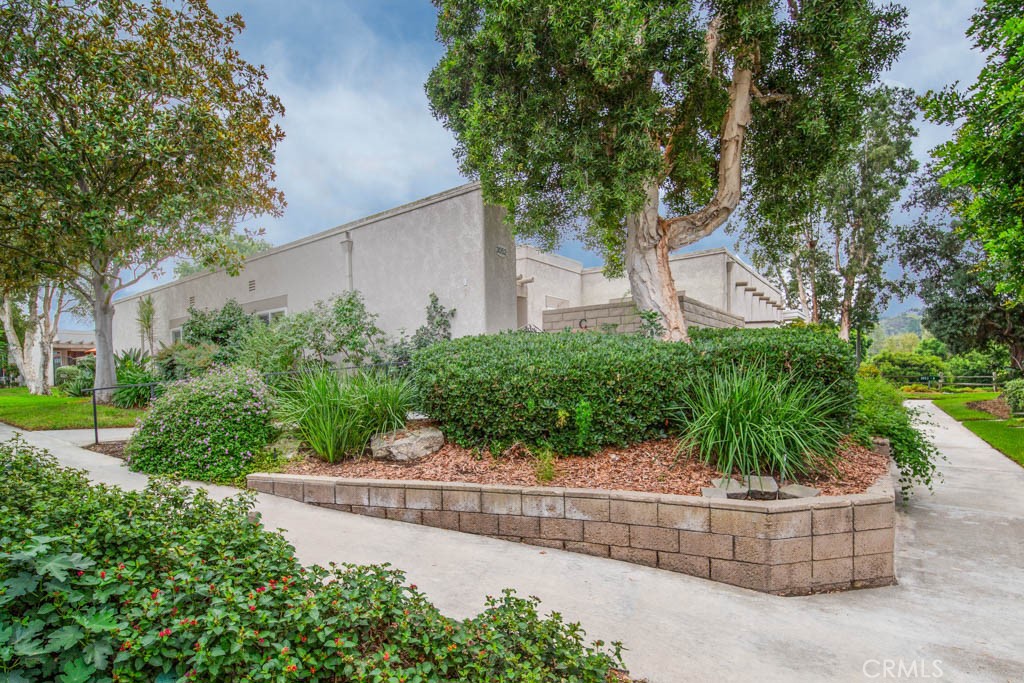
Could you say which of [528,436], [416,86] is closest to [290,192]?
[416,86]

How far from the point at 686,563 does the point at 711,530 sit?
0.28 m

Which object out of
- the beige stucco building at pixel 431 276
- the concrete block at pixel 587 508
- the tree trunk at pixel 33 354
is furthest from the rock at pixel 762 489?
the tree trunk at pixel 33 354

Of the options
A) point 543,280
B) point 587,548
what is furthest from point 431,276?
point 587,548

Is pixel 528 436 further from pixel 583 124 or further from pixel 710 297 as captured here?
pixel 710 297

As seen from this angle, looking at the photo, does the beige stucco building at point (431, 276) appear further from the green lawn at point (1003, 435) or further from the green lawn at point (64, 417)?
the green lawn at point (1003, 435)

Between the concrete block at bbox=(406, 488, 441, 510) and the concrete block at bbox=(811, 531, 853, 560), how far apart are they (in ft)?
8.61

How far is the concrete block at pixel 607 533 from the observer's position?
136 inches

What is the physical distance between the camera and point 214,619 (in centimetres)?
151


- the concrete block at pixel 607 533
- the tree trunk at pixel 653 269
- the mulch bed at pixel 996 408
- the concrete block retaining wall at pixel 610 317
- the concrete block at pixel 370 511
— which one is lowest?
the mulch bed at pixel 996 408

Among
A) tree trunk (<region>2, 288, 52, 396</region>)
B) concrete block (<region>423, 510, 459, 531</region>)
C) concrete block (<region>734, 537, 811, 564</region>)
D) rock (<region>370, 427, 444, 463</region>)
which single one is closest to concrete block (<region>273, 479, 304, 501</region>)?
rock (<region>370, 427, 444, 463</region>)

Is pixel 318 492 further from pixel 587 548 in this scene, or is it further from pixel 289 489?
pixel 587 548

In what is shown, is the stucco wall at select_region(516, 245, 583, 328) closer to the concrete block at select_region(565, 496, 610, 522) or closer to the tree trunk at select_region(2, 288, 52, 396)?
the concrete block at select_region(565, 496, 610, 522)

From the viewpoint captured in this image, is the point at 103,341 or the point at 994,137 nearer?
the point at 994,137

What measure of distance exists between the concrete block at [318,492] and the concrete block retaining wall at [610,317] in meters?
4.94
